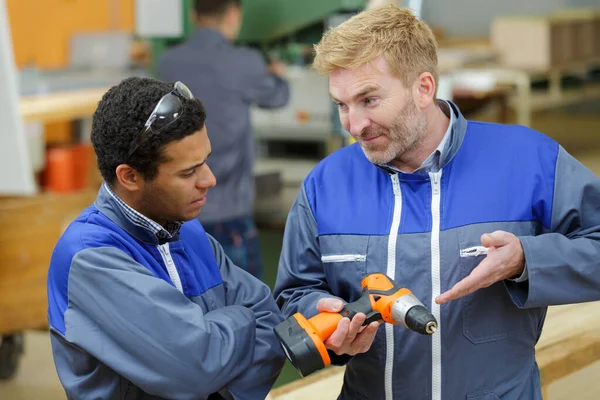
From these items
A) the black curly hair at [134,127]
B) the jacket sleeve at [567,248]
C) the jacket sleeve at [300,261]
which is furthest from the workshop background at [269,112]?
the black curly hair at [134,127]

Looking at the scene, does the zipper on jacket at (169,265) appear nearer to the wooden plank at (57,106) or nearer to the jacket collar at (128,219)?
the jacket collar at (128,219)

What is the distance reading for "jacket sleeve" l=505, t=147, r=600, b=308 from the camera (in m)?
1.66

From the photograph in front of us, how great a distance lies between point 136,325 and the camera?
1.48 meters

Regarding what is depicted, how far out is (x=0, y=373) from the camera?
4332 millimetres

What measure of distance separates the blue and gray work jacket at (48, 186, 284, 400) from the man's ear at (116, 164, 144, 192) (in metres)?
0.04

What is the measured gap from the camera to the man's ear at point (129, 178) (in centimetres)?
158

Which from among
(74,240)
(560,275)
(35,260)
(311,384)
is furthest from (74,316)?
(35,260)

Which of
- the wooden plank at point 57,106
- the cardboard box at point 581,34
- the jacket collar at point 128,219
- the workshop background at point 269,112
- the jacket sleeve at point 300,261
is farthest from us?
the cardboard box at point 581,34

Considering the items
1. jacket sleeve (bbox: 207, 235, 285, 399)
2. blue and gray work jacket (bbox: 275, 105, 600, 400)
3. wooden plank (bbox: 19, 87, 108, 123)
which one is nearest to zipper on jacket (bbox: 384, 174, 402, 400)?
blue and gray work jacket (bbox: 275, 105, 600, 400)

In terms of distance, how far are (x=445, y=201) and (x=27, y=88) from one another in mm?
4712

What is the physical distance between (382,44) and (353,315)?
541 millimetres

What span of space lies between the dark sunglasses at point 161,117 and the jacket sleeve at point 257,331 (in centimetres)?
35

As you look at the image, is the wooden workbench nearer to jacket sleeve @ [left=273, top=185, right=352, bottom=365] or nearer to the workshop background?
the workshop background

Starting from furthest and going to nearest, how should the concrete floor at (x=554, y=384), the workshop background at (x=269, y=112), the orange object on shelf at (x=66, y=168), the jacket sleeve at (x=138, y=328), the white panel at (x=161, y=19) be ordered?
the orange object on shelf at (x=66, y=168) → the white panel at (x=161, y=19) → the workshop background at (x=269, y=112) → the concrete floor at (x=554, y=384) → the jacket sleeve at (x=138, y=328)
